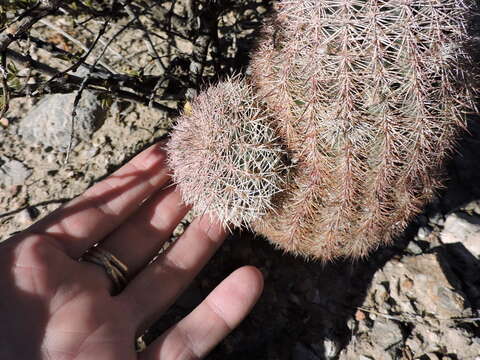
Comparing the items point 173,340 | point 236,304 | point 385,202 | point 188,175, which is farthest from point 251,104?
point 173,340

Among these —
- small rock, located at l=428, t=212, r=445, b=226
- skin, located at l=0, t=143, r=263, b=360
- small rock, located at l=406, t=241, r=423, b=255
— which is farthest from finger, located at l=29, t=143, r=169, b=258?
small rock, located at l=428, t=212, r=445, b=226

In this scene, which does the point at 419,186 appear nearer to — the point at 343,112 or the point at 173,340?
the point at 343,112

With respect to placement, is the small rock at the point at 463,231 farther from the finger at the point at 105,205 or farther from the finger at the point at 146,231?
the finger at the point at 105,205

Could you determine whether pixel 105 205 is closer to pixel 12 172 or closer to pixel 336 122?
pixel 12 172

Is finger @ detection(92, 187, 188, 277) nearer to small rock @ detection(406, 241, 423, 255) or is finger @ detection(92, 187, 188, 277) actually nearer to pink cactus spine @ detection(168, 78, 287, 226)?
pink cactus spine @ detection(168, 78, 287, 226)

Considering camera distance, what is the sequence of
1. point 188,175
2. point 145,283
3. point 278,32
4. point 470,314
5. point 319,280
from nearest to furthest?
point 278,32 → point 188,175 → point 145,283 → point 470,314 → point 319,280

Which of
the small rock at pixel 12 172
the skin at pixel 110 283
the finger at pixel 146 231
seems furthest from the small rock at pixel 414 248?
the small rock at pixel 12 172

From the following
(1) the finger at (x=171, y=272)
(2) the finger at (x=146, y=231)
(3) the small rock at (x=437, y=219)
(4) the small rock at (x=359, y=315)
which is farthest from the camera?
(3) the small rock at (x=437, y=219)
